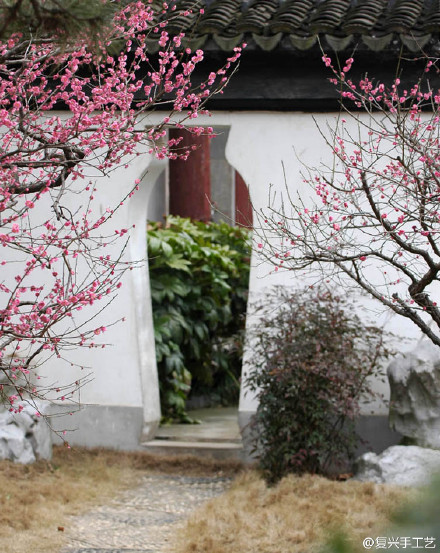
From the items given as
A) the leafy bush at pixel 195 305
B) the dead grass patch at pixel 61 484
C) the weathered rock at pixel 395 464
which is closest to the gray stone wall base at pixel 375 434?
the weathered rock at pixel 395 464

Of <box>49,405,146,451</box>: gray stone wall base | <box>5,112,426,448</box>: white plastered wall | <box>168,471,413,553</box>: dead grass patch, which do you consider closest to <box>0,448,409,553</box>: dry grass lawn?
<box>168,471,413,553</box>: dead grass patch

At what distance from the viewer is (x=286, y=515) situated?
5.05 meters

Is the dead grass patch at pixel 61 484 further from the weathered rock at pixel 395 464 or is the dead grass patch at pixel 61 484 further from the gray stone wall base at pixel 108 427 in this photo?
the weathered rock at pixel 395 464

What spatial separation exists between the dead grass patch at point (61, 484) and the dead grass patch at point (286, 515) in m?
0.81

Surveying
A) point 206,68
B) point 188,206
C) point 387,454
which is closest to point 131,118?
point 206,68

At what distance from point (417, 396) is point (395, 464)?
605mm

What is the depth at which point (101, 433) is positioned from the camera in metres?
6.80

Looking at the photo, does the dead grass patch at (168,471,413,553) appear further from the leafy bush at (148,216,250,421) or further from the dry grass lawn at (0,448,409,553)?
the leafy bush at (148,216,250,421)

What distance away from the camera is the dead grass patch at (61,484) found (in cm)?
491

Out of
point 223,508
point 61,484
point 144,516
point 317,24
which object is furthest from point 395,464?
point 317,24

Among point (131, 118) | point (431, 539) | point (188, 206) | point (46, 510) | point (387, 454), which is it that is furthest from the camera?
point (188, 206)

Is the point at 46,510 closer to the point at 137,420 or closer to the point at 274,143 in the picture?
the point at 137,420

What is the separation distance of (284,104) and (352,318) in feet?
5.98

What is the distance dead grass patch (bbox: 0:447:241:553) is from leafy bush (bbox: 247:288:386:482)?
0.83m
